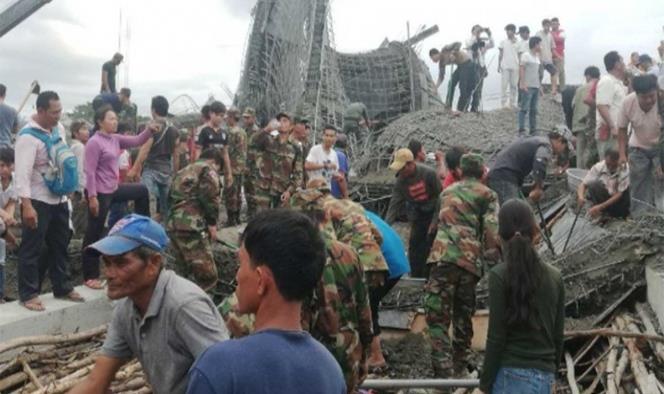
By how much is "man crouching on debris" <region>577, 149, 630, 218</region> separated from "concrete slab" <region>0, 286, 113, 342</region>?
5.08 m

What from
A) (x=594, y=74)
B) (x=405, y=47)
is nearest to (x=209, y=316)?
(x=594, y=74)

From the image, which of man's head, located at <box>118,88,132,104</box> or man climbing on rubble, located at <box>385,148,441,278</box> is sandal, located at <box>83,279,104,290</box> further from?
man's head, located at <box>118,88,132,104</box>

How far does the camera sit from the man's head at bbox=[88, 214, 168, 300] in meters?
2.72

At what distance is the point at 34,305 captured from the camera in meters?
5.54

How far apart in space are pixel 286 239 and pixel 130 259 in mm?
1079

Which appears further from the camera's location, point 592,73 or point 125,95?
point 125,95

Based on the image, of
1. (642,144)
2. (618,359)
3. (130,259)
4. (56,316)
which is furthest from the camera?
(642,144)

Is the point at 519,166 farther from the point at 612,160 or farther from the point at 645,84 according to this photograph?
the point at 645,84

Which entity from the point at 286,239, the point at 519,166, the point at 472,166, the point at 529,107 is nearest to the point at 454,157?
the point at 472,166

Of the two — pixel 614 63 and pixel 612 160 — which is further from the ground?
pixel 614 63

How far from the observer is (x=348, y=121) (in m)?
14.3

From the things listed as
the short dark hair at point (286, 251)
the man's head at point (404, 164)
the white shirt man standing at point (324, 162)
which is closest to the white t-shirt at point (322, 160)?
the white shirt man standing at point (324, 162)

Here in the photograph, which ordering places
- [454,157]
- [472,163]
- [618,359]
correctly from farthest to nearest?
[454,157] → [472,163] → [618,359]

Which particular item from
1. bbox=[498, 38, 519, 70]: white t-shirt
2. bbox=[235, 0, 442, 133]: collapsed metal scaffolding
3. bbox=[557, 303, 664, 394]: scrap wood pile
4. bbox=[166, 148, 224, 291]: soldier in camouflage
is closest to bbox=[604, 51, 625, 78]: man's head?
bbox=[498, 38, 519, 70]: white t-shirt
